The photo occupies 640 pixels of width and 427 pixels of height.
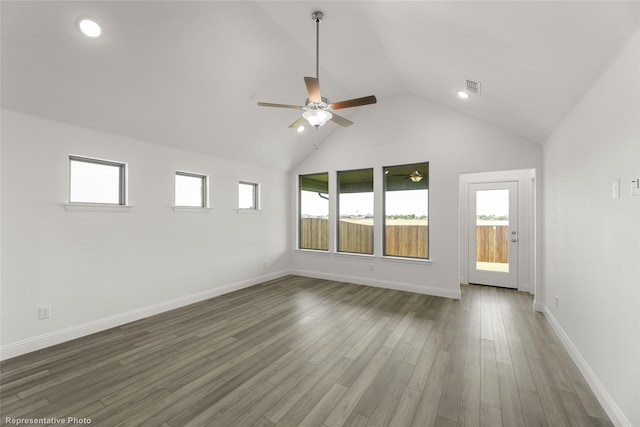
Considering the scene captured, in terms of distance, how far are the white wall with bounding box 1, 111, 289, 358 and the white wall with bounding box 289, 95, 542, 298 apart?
2465 mm

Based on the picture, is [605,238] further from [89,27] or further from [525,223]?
[89,27]

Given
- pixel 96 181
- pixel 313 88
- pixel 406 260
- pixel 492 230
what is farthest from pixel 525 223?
pixel 96 181

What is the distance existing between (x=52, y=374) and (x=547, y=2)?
4.75 meters

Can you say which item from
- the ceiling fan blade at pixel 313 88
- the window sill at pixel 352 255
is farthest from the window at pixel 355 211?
the ceiling fan blade at pixel 313 88

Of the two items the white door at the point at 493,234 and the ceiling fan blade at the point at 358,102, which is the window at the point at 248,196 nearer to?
the ceiling fan blade at the point at 358,102

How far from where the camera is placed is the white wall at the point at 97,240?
8.95 ft

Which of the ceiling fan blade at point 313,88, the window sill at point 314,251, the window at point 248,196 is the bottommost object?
the window sill at point 314,251

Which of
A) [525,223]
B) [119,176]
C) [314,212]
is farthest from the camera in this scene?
[314,212]

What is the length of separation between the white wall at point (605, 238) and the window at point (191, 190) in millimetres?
4899

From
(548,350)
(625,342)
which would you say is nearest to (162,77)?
(625,342)

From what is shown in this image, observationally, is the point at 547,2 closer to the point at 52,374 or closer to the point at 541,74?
the point at 541,74

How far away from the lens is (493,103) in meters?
3.47

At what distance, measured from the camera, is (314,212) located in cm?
642

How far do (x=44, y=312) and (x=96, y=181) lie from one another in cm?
158
